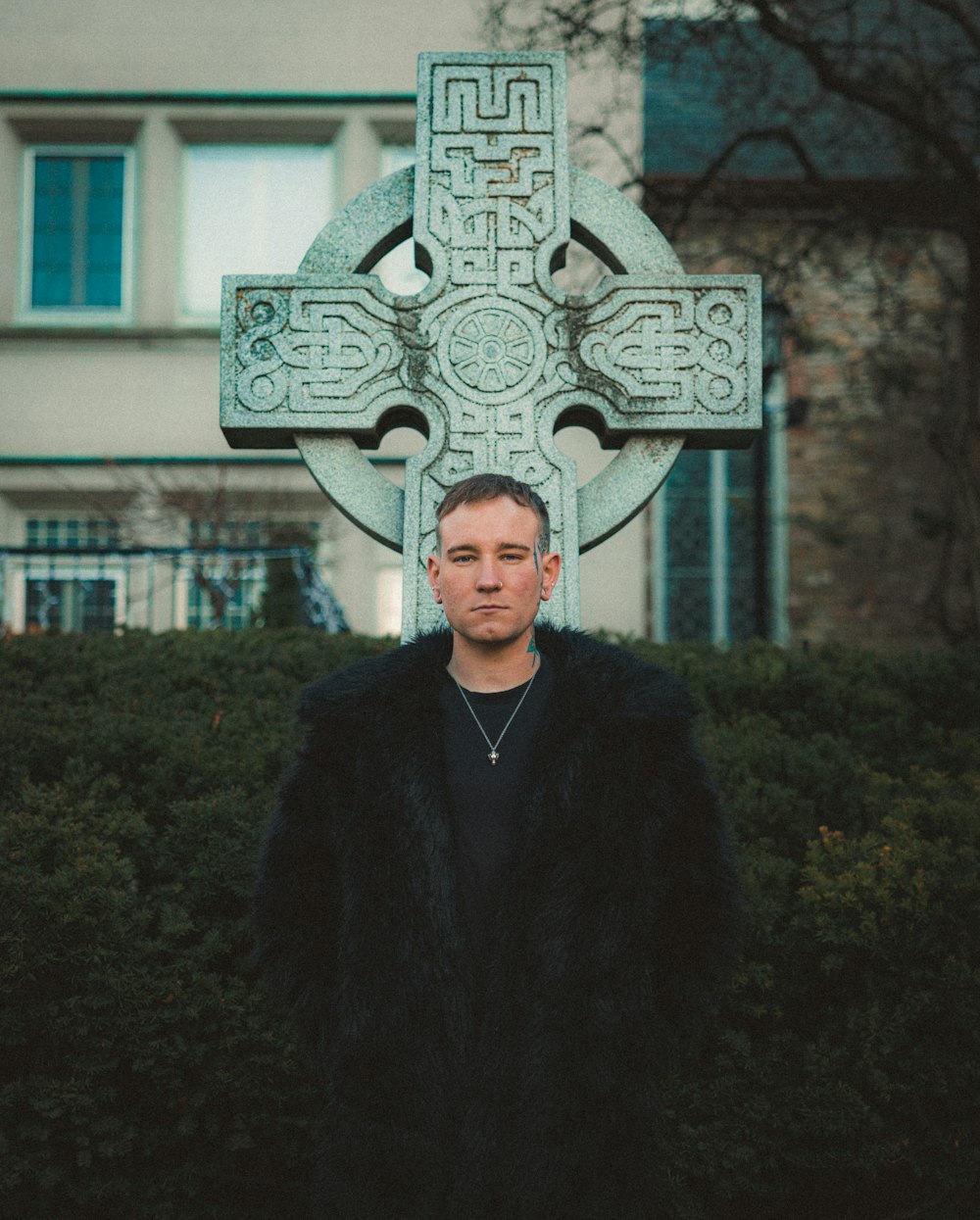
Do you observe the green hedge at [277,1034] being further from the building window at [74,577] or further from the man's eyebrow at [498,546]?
the building window at [74,577]

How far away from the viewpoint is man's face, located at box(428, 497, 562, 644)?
2.31 metres

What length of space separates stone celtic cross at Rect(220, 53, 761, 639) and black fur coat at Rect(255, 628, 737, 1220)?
45.0 inches

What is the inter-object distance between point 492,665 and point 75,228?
11510 mm

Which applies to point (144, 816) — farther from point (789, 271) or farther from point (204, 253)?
point (204, 253)

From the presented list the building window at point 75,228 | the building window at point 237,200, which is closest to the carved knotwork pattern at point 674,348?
the building window at point 237,200

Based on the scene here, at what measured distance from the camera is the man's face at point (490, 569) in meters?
2.31

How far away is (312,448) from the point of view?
11.2ft

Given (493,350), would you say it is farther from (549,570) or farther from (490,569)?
(490,569)

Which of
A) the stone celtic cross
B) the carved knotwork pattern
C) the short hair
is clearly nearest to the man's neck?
the short hair

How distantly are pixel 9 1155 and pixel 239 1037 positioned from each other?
603 mm

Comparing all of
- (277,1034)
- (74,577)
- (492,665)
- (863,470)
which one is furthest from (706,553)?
(492,665)

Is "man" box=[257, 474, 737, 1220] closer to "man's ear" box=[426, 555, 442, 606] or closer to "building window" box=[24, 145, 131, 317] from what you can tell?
"man's ear" box=[426, 555, 442, 606]

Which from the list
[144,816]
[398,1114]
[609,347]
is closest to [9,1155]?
[144,816]

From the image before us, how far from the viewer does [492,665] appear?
240 cm
